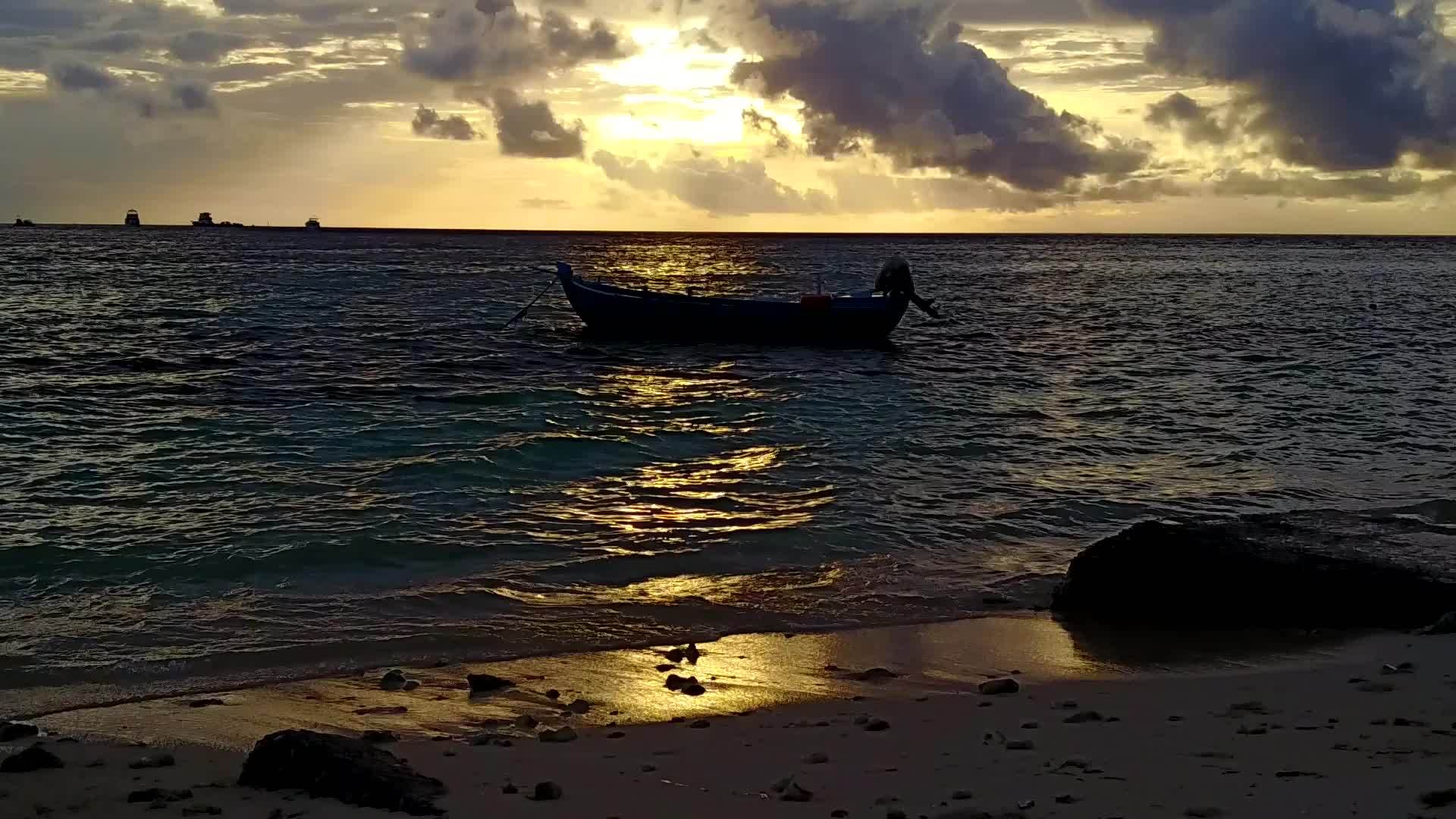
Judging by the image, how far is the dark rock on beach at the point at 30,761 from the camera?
5723 millimetres

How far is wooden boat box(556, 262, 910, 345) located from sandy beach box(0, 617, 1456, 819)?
987 inches

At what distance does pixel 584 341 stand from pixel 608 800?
95.9ft

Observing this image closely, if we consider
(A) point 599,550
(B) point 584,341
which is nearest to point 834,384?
(B) point 584,341

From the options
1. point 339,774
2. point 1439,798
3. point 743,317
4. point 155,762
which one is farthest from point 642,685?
point 743,317

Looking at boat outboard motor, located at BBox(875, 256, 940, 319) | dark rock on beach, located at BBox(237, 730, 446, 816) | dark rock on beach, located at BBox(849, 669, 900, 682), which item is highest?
boat outboard motor, located at BBox(875, 256, 940, 319)

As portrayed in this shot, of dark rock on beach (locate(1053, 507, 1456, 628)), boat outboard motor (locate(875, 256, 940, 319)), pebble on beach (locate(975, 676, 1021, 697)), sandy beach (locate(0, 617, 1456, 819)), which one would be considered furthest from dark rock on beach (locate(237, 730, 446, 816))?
boat outboard motor (locate(875, 256, 940, 319))

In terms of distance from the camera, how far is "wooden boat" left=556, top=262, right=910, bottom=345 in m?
33.8

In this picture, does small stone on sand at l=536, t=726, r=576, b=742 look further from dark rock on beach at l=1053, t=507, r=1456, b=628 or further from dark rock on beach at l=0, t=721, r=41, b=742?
dark rock on beach at l=1053, t=507, r=1456, b=628

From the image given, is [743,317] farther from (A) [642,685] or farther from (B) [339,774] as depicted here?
(B) [339,774]

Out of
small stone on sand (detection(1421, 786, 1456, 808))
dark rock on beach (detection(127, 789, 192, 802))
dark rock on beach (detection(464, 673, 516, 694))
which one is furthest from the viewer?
dark rock on beach (detection(464, 673, 516, 694))

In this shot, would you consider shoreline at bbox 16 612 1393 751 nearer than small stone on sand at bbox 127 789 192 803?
No

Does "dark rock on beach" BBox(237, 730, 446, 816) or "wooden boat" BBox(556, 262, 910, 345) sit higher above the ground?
"wooden boat" BBox(556, 262, 910, 345)

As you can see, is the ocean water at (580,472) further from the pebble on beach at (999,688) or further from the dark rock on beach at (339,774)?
the dark rock on beach at (339,774)

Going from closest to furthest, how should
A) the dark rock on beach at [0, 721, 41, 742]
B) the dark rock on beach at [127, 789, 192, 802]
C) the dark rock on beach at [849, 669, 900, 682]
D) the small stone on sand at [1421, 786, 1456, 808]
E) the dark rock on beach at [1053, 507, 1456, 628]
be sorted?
the small stone on sand at [1421, 786, 1456, 808], the dark rock on beach at [127, 789, 192, 802], the dark rock on beach at [0, 721, 41, 742], the dark rock on beach at [849, 669, 900, 682], the dark rock on beach at [1053, 507, 1456, 628]
